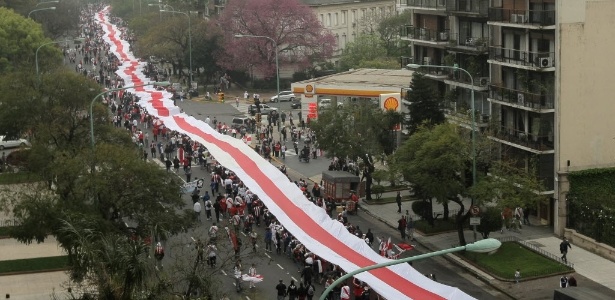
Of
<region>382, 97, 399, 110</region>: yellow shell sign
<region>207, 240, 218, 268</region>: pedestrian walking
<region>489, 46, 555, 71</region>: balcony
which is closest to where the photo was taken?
<region>207, 240, 218, 268</region>: pedestrian walking

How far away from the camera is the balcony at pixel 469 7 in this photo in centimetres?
7369

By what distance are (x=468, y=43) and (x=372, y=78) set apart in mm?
24914

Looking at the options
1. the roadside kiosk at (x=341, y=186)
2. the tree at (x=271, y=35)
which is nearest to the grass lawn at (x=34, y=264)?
the roadside kiosk at (x=341, y=186)

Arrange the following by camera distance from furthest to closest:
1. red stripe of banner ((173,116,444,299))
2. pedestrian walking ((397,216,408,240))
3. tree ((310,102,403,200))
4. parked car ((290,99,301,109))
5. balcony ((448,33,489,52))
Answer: parked car ((290,99,301,109))
tree ((310,102,403,200))
balcony ((448,33,489,52))
pedestrian walking ((397,216,408,240))
red stripe of banner ((173,116,444,299))

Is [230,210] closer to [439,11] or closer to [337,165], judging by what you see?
[337,165]

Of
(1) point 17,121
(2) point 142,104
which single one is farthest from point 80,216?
(2) point 142,104

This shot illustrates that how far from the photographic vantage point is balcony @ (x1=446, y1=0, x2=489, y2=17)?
73.7 meters

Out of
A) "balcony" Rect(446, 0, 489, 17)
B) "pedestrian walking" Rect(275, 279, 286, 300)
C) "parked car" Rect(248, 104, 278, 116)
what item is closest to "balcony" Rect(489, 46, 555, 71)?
"balcony" Rect(446, 0, 489, 17)

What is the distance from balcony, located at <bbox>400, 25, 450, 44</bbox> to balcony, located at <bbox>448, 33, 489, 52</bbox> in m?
1.15

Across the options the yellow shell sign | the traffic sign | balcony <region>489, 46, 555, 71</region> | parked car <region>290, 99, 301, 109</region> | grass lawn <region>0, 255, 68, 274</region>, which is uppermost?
balcony <region>489, 46, 555, 71</region>

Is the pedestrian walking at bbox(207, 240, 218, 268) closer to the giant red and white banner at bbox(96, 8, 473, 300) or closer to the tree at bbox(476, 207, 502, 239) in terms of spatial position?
the giant red and white banner at bbox(96, 8, 473, 300)

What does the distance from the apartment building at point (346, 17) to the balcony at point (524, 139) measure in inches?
2662

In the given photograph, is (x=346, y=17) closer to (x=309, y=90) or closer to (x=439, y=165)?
(x=309, y=90)

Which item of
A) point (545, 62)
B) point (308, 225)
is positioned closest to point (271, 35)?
point (545, 62)
